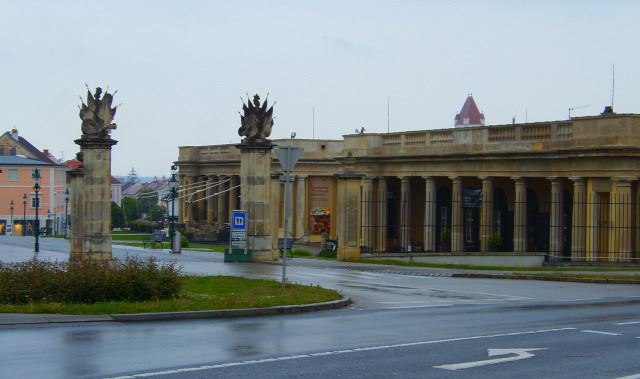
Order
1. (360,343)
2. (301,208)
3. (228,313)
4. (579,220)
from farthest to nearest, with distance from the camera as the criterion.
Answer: (301,208), (579,220), (228,313), (360,343)

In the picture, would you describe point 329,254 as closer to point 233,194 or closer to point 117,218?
point 233,194

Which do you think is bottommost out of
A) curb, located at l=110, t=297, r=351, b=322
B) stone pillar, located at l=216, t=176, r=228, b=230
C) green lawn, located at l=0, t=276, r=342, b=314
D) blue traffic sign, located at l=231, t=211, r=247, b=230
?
curb, located at l=110, t=297, r=351, b=322

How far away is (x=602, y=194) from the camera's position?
124 feet

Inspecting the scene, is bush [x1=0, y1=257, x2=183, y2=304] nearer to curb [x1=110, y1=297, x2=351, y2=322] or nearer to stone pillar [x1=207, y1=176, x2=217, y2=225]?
curb [x1=110, y1=297, x2=351, y2=322]

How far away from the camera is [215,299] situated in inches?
685

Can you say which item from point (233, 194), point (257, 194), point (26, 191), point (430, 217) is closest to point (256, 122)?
point (257, 194)

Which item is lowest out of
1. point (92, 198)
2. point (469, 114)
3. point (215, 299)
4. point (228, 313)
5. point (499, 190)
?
point (228, 313)

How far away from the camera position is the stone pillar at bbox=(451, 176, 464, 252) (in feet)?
151

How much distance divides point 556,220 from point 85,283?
1131 inches

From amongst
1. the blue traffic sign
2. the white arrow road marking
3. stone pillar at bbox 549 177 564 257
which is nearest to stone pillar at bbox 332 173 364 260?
the blue traffic sign

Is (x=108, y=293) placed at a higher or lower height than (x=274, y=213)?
lower

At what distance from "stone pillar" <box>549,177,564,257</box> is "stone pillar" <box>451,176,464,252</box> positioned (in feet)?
18.4

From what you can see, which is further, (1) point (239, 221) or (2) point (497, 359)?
(1) point (239, 221)

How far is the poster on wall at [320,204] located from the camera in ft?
221
